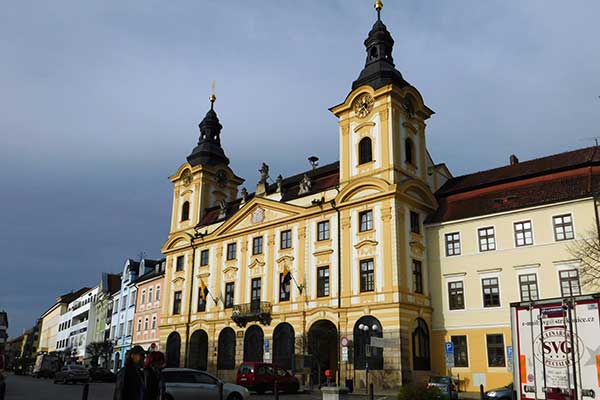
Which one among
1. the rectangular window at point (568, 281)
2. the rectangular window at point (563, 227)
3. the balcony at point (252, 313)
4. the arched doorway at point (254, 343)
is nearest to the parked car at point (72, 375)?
the balcony at point (252, 313)

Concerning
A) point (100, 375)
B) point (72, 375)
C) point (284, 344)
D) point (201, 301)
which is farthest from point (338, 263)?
point (100, 375)

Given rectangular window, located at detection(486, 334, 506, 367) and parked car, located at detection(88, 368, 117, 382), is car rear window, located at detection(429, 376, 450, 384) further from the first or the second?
parked car, located at detection(88, 368, 117, 382)

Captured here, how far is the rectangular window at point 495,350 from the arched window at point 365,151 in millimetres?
13669

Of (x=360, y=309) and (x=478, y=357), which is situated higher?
(x=360, y=309)

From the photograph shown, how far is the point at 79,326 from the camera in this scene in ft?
314

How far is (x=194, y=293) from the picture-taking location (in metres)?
49.2

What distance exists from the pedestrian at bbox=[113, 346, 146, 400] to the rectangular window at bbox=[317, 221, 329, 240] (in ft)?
102

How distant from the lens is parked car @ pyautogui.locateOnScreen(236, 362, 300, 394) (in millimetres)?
30953

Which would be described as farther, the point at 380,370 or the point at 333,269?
the point at 333,269

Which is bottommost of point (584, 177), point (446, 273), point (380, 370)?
point (380, 370)

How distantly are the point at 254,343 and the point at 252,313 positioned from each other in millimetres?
2273

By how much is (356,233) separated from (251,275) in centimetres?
1066

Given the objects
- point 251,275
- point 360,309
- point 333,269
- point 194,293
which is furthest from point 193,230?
point 360,309

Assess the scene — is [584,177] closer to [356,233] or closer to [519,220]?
[519,220]
